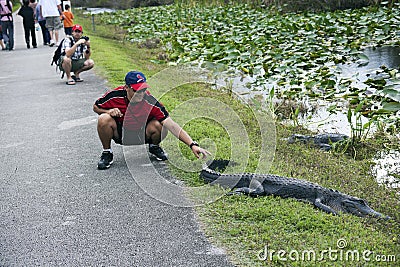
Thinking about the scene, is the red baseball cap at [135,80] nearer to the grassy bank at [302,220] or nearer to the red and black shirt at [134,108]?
the red and black shirt at [134,108]

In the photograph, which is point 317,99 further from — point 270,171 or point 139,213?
point 139,213

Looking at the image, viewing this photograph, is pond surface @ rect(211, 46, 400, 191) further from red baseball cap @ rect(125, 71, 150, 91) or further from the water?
red baseball cap @ rect(125, 71, 150, 91)

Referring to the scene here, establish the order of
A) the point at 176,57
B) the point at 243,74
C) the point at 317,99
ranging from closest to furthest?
1. the point at 317,99
2. the point at 243,74
3. the point at 176,57

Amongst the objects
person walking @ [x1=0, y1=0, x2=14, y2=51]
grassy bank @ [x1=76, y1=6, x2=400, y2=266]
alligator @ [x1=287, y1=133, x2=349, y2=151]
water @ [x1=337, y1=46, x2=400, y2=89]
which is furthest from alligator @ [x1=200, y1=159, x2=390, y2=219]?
person walking @ [x1=0, y1=0, x2=14, y2=51]

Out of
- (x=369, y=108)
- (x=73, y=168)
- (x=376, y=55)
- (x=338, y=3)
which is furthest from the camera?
(x=338, y=3)

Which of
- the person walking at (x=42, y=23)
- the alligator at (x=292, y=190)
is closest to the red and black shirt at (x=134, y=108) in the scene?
the alligator at (x=292, y=190)

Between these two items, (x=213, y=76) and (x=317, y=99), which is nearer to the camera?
(x=317, y=99)

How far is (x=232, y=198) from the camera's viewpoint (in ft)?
15.9

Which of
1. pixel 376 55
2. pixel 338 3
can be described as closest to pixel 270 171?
pixel 376 55

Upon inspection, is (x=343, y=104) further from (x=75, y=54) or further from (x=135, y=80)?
(x=75, y=54)

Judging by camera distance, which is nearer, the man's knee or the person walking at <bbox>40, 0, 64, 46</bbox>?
the man's knee

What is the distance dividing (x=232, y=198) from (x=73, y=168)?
1.98 meters

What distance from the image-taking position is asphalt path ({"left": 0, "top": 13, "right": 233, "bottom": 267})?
3.94m

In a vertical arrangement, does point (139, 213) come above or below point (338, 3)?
below
